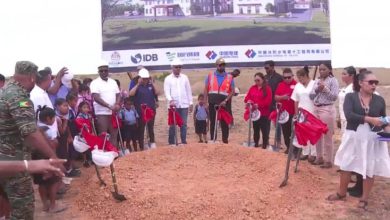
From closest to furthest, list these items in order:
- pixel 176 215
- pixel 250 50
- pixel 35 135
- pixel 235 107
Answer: pixel 35 135, pixel 176 215, pixel 250 50, pixel 235 107

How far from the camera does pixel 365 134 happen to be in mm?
5777

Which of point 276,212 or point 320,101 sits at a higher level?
point 320,101

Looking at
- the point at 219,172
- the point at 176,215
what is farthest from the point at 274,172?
the point at 176,215

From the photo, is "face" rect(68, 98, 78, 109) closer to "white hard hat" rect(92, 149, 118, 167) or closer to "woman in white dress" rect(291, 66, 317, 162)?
"white hard hat" rect(92, 149, 118, 167)

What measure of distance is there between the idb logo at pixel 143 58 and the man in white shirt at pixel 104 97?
5.30 metres

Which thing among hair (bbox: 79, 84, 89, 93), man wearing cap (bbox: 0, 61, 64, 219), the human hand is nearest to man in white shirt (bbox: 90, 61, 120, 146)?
hair (bbox: 79, 84, 89, 93)

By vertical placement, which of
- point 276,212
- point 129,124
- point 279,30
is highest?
point 279,30

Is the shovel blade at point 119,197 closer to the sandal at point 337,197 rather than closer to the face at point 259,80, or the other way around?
the sandal at point 337,197

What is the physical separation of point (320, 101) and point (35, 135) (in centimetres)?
470

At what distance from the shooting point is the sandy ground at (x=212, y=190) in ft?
18.7

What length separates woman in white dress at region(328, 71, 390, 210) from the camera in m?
5.71

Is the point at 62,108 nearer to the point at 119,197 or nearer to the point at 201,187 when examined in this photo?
the point at 119,197

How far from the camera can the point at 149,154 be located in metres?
7.98

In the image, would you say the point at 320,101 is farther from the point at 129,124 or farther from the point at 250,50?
the point at 250,50
